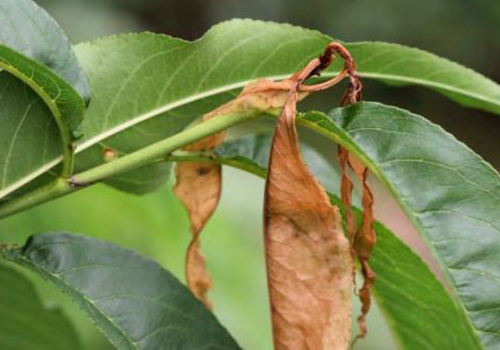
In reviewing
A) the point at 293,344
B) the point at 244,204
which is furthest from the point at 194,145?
the point at 244,204

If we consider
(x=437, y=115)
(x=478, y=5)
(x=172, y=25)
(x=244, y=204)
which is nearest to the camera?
(x=244, y=204)

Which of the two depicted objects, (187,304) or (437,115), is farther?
(437,115)

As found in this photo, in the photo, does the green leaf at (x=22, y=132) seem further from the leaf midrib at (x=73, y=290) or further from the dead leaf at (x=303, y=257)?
the dead leaf at (x=303, y=257)

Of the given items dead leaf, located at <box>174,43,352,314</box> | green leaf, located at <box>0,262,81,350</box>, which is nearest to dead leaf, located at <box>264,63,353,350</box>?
dead leaf, located at <box>174,43,352,314</box>

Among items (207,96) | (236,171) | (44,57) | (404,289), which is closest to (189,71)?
(207,96)

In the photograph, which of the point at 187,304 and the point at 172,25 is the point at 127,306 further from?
the point at 172,25

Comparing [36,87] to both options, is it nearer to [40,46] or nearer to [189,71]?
[40,46]
